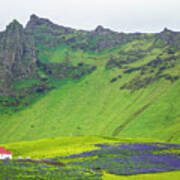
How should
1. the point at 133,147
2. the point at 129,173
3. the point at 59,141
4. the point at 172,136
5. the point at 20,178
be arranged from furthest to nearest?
the point at 172,136 < the point at 59,141 < the point at 133,147 < the point at 129,173 < the point at 20,178

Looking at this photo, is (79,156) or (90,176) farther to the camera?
(79,156)

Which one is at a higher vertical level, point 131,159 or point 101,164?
point 131,159

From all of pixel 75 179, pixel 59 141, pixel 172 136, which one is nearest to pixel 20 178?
pixel 75 179

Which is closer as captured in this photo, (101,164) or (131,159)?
(101,164)

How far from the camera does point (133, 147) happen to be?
331 feet

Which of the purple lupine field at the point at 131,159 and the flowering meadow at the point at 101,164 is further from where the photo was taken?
the purple lupine field at the point at 131,159

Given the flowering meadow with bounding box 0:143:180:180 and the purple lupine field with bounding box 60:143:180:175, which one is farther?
the purple lupine field with bounding box 60:143:180:175

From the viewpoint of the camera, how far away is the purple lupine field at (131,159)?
7169 centimetres

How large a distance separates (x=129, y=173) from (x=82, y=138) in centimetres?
6831

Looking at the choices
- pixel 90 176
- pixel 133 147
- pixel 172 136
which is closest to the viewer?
pixel 90 176

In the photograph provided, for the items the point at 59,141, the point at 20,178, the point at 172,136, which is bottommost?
the point at 20,178

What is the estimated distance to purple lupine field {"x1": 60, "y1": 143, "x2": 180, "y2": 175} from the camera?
7169 cm

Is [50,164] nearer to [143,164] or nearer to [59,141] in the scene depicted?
[143,164]

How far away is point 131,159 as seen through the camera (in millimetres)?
82625
